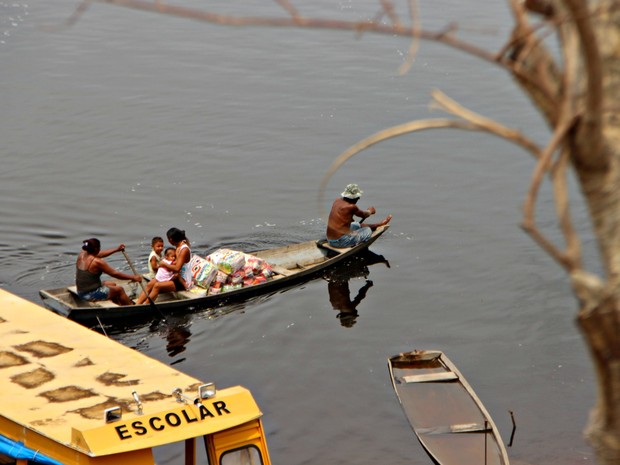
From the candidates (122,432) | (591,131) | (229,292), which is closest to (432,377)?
(229,292)

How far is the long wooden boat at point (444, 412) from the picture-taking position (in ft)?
39.9

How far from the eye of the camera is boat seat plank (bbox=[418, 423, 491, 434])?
12.6m

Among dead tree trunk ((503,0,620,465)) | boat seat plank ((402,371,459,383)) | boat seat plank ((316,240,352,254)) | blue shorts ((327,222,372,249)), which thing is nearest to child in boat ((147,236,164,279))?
boat seat plank ((316,240,352,254))

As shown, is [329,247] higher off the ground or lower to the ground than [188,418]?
lower

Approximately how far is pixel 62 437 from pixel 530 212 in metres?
5.52

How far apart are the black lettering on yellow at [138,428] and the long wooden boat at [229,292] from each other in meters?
7.99

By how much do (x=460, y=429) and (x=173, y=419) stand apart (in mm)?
5708

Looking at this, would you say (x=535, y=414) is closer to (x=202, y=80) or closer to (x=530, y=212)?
(x=530, y=212)

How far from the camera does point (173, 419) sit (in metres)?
7.96

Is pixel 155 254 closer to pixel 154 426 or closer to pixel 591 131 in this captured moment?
pixel 154 426

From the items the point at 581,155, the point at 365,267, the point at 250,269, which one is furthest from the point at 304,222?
the point at 581,155

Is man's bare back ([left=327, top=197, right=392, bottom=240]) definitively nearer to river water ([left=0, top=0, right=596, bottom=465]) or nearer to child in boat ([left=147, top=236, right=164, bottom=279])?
river water ([left=0, top=0, right=596, bottom=465])

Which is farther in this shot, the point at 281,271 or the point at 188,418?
the point at 281,271

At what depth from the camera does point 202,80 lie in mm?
31234
